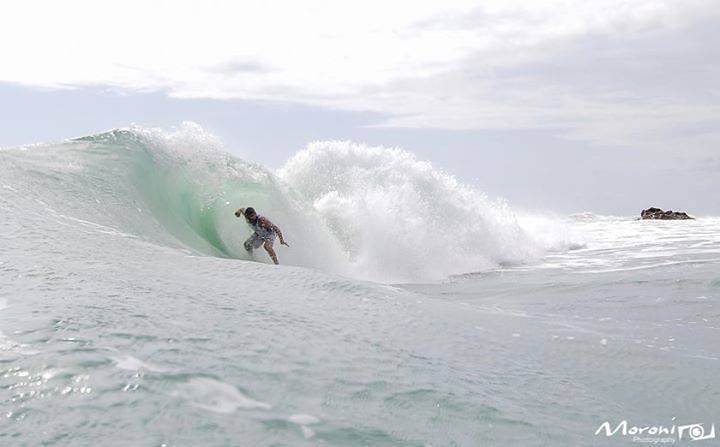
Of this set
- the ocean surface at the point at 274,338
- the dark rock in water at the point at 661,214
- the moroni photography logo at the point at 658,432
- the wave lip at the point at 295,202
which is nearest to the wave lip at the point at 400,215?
the wave lip at the point at 295,202

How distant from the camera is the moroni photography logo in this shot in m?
3.98

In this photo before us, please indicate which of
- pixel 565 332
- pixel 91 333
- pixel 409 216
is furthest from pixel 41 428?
pixel 409 216

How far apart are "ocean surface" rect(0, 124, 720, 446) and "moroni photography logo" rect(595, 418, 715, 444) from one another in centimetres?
8

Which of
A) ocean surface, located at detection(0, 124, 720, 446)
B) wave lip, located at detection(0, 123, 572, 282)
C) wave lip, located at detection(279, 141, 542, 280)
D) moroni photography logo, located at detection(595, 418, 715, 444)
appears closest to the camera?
ocean surface, located at detection(0, 124, 720, 446)

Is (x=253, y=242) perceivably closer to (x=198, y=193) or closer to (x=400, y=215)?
(x=198, y=193)

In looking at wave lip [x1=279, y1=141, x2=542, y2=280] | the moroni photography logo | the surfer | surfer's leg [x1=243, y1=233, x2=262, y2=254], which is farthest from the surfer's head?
the moroni photography logo

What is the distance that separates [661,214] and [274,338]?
31992 mm

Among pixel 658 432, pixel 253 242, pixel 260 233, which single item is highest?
pixel 260 233

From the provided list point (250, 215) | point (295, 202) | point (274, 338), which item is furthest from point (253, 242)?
point (274, 338)

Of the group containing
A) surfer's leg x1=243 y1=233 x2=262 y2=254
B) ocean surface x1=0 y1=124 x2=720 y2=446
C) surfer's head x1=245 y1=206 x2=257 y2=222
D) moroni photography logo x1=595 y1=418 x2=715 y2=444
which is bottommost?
moroni photography logo x1=595 y1=418 x2=715 y2=444

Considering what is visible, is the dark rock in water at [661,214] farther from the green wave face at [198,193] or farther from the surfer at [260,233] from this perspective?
the surfer at [260,233]

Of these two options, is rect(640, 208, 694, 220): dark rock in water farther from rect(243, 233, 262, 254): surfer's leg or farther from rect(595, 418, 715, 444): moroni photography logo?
rect(595, 418, 715, 444): moroni photography logo

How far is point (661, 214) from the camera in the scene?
109 feet

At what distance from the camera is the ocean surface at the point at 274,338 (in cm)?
354
